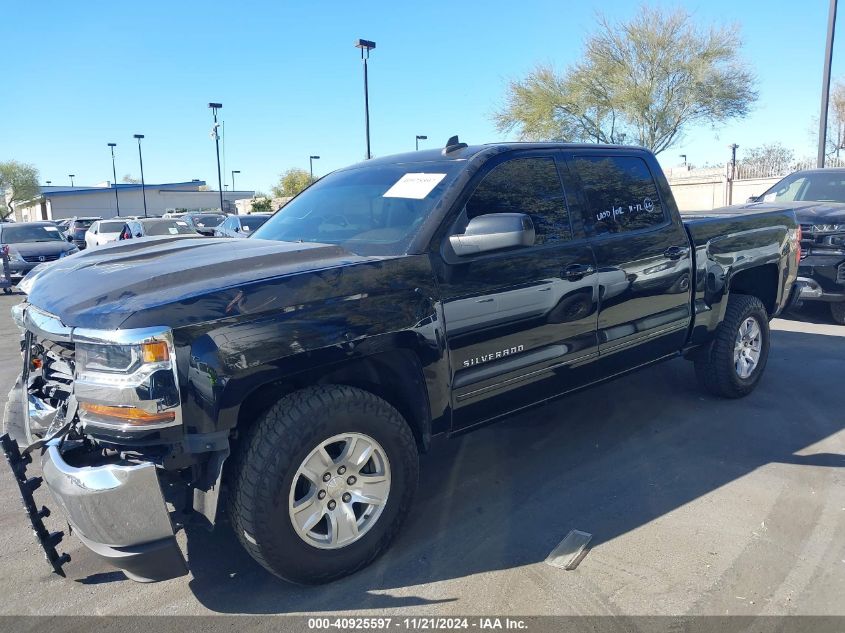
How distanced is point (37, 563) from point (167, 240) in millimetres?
1863

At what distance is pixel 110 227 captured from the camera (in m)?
21.4

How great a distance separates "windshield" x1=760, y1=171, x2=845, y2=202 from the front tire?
27.8 ft

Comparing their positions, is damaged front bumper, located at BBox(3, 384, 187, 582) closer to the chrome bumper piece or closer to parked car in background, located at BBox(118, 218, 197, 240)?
the chrome bumper piece

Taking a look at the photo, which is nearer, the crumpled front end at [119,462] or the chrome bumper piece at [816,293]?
the crumpled front end at [119,462]

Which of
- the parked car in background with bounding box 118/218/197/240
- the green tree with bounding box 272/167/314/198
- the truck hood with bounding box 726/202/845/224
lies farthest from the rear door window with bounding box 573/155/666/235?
the green tree with bounding box 272/167/314/198

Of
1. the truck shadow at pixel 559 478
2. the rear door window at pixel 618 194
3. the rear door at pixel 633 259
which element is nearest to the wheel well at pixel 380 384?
the truck shadow at pixel 559 478

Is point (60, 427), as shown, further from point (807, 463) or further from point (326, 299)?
point (807, 463)

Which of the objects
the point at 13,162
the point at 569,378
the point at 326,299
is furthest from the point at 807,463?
the point at 13,162

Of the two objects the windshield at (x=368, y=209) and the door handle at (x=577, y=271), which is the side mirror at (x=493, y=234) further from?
the door handle at (x=577, y=271)

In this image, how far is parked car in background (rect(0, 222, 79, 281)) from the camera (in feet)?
46.3

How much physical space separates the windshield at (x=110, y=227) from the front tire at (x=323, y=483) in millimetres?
20793

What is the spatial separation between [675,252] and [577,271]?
3.64 feet

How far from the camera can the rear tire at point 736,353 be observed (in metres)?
5.11

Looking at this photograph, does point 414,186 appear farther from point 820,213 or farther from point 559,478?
point 820,213
